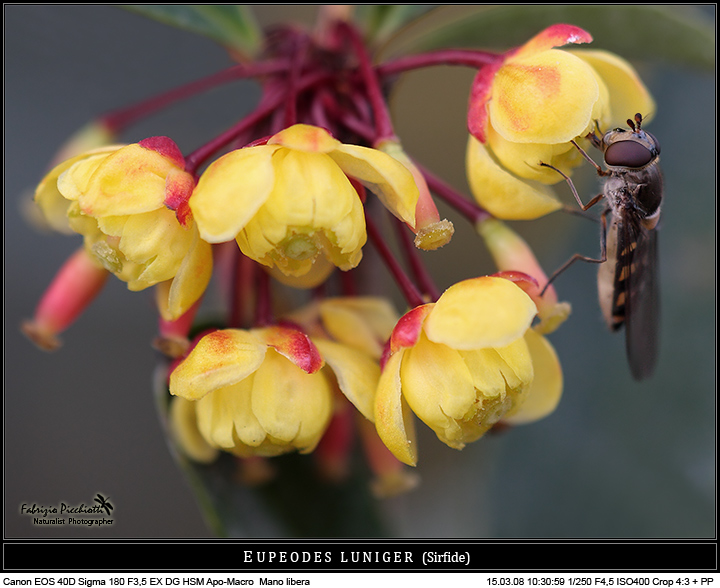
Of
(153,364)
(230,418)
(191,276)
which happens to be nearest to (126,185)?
(191,276)

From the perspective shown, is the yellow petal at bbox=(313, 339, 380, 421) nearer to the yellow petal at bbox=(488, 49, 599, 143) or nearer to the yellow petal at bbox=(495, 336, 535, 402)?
the yellow petal at bbox=(495, 336, 535, 402)

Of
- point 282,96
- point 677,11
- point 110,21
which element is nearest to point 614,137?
point 677,11

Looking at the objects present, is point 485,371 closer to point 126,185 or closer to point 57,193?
point 126,185

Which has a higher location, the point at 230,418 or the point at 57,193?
the point at 57,193

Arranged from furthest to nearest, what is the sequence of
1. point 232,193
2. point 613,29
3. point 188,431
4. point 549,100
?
point 613,29 < point 188,431 < point 549,100 < point 232,193

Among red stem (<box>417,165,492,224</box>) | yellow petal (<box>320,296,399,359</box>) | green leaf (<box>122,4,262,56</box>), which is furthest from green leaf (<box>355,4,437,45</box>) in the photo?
yellow petal (<box>320,296,399,359</box>)
